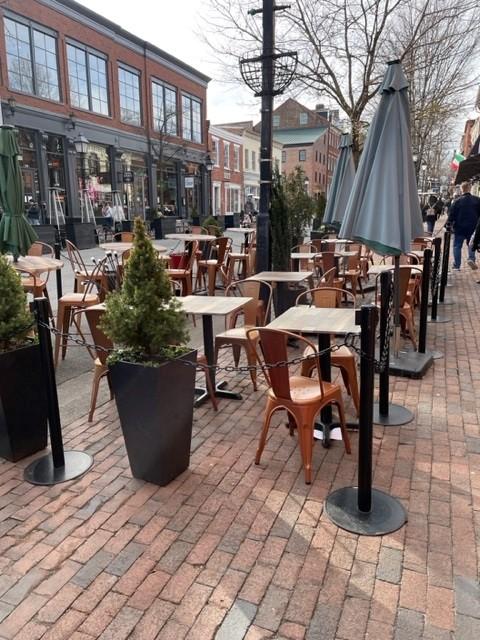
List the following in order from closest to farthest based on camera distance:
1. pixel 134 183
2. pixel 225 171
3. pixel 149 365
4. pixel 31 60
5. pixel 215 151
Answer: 1. pixel 149 365
2. pixel 31 60
3. pixel 134 183
4. pixel 215 151
5. pixel 225 171

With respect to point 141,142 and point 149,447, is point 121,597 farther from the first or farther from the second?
point 141,142

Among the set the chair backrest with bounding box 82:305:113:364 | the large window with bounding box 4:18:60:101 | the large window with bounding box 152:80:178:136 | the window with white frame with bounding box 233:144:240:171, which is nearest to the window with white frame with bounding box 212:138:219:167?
the window with white frame with bounding box 233:144:240:171

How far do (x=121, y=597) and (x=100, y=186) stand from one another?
24334 millimetres

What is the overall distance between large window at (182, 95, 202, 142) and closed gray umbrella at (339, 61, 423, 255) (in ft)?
99.1

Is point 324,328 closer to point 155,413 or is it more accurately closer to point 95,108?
point 155,413

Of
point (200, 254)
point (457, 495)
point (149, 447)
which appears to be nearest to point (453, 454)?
point (457, 495)

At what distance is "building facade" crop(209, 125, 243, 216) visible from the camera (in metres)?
38.0

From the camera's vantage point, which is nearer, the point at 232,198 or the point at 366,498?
the point at 366,498

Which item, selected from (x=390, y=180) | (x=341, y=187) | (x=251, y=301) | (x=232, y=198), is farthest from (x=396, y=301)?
(x=232, y=198)

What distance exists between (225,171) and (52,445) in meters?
38.9

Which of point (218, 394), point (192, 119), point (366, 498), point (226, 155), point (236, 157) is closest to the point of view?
point (366, 498)

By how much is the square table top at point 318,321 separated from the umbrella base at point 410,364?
1.36 meters

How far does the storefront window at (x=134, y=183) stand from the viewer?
1036 inches

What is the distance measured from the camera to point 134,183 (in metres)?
27.5
